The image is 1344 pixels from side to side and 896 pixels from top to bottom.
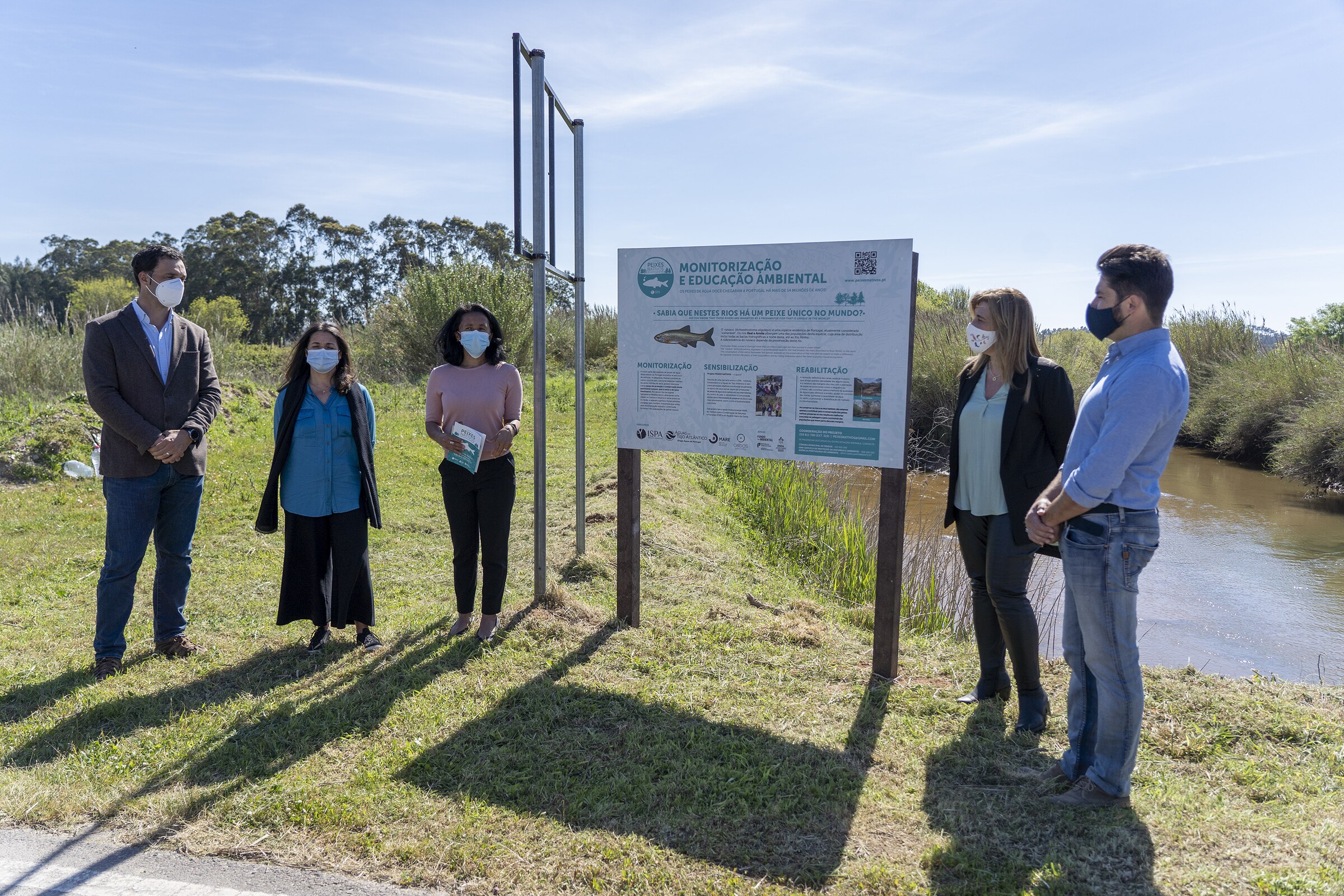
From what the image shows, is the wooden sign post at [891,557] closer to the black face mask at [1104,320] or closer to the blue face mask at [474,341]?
the black face mask at [1104,320]

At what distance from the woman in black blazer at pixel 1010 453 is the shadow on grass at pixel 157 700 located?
11.5 ft

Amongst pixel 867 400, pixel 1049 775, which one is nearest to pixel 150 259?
pixel 867 400

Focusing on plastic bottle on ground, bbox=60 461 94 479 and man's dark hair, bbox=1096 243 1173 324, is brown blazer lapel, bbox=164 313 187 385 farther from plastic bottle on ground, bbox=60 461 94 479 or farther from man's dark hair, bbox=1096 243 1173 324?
plastic bottle on ground, bbox=60 461 94 479

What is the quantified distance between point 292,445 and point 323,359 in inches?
20.3

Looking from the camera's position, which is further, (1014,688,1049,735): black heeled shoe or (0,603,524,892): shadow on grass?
(1014,688,1049,735): black heeled shoe

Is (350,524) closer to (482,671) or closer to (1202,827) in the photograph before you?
(482,671)

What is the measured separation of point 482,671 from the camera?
4.42m

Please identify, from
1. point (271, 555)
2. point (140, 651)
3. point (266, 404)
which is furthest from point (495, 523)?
point (266, 404)

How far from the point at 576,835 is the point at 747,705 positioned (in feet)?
4.36

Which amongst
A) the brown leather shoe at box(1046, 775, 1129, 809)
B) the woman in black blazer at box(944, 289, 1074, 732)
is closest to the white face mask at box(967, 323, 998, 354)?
the woman in black blazer at box(944, 289, 1074, 732)

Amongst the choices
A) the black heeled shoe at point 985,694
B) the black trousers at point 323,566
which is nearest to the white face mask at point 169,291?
the black trousers at point 323,566

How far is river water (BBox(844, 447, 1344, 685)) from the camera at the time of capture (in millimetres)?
6656

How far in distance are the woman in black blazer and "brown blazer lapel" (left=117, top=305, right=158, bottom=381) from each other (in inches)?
159

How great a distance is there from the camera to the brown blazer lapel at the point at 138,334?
13.9 feet
